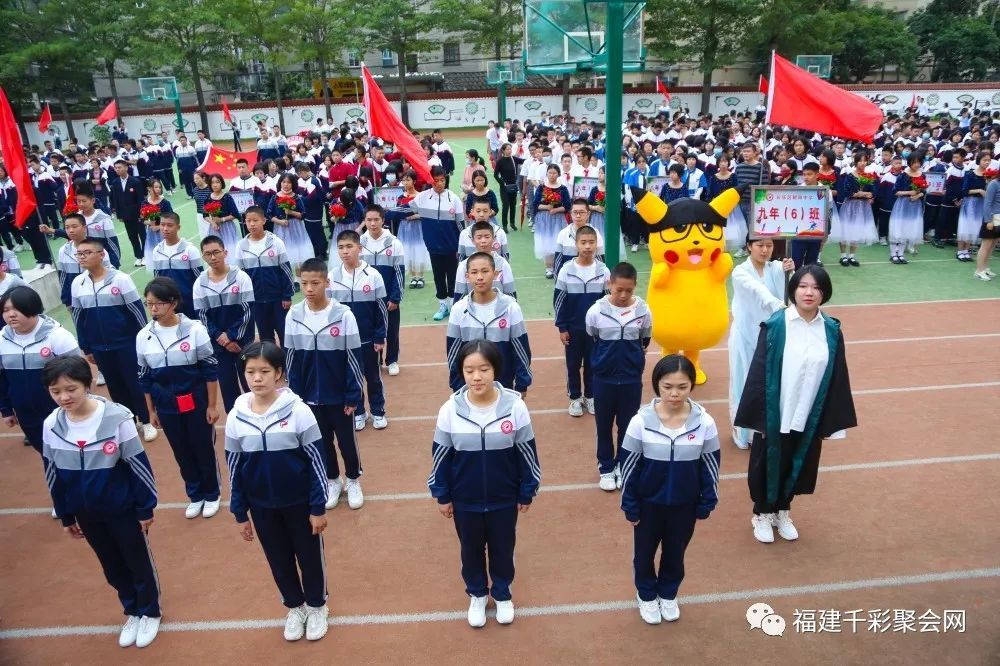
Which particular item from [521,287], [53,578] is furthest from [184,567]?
[521,287]

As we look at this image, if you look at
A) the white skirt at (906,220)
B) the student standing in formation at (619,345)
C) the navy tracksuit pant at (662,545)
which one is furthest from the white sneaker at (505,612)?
the white skirt at (906,220)

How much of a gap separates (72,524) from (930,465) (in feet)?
20.7

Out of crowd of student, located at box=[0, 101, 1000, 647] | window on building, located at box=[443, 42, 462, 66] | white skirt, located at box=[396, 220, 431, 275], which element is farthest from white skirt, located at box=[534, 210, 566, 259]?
window on building, located at box=[443, 42, 462, 66]

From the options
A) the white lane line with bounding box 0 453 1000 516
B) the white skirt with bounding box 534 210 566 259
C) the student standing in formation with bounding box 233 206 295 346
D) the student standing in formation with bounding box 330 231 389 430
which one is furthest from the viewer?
the white skirt with bounding box 534 210 566 259

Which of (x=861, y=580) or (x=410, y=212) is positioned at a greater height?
(x=410, y=212)

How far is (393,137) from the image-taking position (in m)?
9.17

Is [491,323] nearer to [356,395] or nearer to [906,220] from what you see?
[356,395]

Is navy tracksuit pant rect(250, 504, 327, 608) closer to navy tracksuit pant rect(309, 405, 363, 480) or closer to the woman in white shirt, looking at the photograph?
navy tracksuit pant rect(309, 405, 363, 480)

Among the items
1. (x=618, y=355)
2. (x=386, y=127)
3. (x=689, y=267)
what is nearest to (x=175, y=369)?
(x=618, y=355)

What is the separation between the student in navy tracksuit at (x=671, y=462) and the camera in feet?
12.3

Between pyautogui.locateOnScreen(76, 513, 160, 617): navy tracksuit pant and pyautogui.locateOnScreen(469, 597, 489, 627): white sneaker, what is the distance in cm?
195

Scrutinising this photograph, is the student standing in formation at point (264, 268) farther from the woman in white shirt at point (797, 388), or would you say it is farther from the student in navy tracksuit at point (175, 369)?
the woman in white shirt at point (797, 388)

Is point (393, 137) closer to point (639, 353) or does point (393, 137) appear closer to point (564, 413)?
point (564, 413)

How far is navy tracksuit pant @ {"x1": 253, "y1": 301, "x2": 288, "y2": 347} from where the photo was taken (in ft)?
24.4
